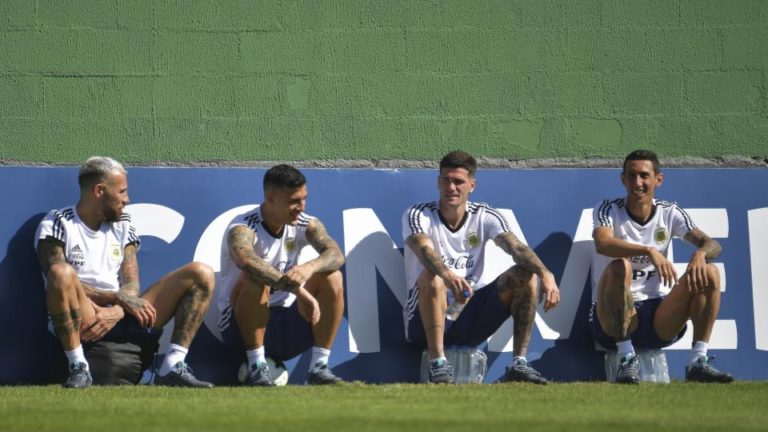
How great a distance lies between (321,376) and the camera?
8.35 m

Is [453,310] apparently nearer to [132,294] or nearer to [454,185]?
[454,185]

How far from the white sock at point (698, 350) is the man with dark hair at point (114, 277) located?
3.16 m

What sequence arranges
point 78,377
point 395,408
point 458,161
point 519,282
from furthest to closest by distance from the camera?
1. point 458,161
2. point 519,282
3. point 78,377
4. point 395,408

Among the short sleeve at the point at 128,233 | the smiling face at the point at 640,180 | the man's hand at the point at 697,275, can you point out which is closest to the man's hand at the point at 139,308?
the short sleeve at the point at 128,233

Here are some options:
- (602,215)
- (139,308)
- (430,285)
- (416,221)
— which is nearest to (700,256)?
(602,215)

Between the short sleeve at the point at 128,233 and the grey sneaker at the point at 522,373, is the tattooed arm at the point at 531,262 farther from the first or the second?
the short sleeve at the point at 128,233

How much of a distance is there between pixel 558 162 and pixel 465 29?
122 cm

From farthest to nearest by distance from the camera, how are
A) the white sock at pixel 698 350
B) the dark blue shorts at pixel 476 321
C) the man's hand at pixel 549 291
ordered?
A: 1. the dark blue shorts at pixel 476 321
2. the white sock at pixel 698 350
3. the man's hand at pixel 549 291

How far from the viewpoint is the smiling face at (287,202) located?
8461mm

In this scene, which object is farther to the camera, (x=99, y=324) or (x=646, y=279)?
(x=646, y=279)

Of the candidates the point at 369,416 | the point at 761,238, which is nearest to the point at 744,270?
Result: the point at 761,238

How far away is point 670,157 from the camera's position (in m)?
9.90

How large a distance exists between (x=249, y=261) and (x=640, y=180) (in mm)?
2777

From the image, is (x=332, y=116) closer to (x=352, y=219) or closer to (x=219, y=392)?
(x=352, y=219)
